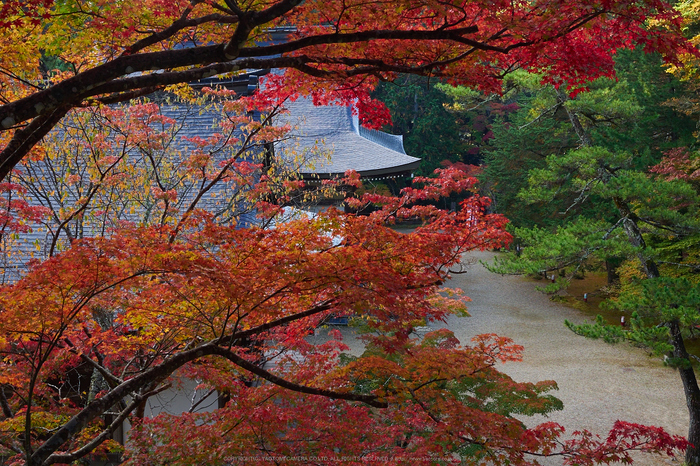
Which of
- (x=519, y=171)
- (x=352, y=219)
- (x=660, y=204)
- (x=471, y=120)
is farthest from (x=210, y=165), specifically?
(x=471, y=120)

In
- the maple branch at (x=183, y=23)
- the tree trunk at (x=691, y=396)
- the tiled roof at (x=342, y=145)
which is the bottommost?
the tree trunk at (x=691, y=396)

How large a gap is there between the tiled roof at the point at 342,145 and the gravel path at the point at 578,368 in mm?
2873

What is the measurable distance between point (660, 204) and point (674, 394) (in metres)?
4.58

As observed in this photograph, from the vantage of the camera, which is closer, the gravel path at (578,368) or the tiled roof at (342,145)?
the gravel path at (578,368)

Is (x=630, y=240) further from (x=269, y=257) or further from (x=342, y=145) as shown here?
(x=269, y=257)

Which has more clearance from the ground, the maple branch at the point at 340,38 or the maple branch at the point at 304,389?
the maple branch at the point at 340,38

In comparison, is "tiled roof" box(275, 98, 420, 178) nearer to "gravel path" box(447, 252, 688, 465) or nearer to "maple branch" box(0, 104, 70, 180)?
"gravel path" box(447, 252, 688, 465)

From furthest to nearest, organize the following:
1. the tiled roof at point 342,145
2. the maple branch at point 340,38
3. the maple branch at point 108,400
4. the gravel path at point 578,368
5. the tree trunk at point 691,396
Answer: the tiled roof at point 342,145 → the gravel path at point 578,368 → the tree trunk at point 691,396 → the maple branch at point 108,400 → the maple branch at point 340,38

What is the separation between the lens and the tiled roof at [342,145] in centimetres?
1045

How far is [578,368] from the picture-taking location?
10.8 m

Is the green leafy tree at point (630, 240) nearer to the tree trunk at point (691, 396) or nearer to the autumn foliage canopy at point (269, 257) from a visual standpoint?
the tree trunk at point (691, 396)

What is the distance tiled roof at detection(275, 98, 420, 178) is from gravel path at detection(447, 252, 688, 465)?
9.43ft

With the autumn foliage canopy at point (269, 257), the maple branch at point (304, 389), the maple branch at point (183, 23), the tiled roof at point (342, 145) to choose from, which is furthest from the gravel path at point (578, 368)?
the maple branch at point (183, 23)

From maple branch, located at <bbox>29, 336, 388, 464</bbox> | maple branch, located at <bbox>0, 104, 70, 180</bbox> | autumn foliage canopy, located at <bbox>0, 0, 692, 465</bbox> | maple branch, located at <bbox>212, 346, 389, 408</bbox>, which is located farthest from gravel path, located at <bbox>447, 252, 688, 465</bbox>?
maple branch, located at <bbox>0, 104, 70, 180</bbox>
